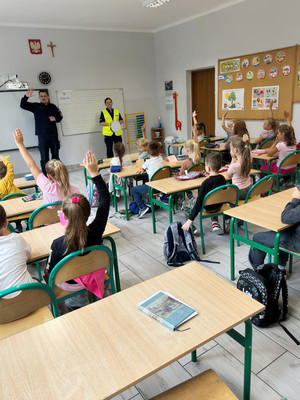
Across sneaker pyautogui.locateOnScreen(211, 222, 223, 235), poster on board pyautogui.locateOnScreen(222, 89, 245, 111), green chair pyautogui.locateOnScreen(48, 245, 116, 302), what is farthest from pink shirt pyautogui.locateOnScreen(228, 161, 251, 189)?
poster on board pyautogui.locateOnScreen(222, 89, 245, 111)

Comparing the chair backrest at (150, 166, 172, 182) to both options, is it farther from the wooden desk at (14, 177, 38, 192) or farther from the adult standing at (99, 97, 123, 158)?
the adult standing at (99, 97, 123, 158)

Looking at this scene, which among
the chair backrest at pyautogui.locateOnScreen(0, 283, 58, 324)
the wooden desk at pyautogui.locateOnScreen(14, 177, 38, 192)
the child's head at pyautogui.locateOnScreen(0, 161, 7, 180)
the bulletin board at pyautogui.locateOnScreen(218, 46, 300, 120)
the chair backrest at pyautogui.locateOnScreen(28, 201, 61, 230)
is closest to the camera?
the chair backrest at pyautogui.locateOnScreen(0, 283, 58, 324)

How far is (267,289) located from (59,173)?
79.4 inches

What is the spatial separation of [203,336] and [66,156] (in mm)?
7052

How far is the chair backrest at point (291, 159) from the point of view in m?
4.16

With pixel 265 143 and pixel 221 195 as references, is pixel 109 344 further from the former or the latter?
pixel 265 143

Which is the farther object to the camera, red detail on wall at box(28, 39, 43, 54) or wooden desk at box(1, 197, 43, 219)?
red detail on wall at box(28, 39, 43, 54)

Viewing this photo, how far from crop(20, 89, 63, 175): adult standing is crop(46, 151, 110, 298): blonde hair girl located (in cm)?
518

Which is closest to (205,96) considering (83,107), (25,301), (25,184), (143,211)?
(83,107)

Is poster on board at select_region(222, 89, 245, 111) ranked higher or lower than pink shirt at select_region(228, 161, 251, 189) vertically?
higher

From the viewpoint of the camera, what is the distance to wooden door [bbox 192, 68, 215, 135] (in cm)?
766

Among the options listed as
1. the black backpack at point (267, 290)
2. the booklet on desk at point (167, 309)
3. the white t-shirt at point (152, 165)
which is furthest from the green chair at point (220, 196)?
the booklet on desk at point (167, 309)

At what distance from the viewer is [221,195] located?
2.92m

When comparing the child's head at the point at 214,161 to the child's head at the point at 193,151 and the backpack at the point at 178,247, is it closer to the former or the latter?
the backpack at the point at 178,247
